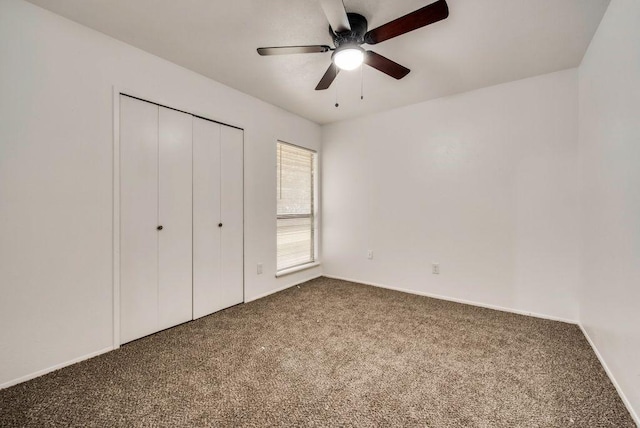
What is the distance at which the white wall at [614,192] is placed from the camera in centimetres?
142

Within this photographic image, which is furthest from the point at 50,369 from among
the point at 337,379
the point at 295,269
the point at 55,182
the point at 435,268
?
the point at 435,268

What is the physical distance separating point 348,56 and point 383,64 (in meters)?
0.35

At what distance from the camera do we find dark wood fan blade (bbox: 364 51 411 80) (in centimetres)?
191

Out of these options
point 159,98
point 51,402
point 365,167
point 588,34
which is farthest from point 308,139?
point 51,402

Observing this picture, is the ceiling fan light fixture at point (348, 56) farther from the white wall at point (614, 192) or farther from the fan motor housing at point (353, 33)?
the white wall at point (614, 192)

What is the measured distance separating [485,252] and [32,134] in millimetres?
3941

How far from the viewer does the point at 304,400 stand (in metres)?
1.54

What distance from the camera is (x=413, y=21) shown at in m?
1.52

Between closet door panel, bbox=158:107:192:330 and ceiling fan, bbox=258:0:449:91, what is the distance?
3.83 ft

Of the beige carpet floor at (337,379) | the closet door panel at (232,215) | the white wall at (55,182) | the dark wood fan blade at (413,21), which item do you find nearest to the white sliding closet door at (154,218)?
the white wall at (55,182)

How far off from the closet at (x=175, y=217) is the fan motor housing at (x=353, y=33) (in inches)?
62.2

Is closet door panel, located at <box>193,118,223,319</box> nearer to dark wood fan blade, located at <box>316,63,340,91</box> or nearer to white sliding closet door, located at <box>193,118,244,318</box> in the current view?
white sliding closet door, located at <box>193,118,244,318</box>

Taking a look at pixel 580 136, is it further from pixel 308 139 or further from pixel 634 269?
pixel 308 139

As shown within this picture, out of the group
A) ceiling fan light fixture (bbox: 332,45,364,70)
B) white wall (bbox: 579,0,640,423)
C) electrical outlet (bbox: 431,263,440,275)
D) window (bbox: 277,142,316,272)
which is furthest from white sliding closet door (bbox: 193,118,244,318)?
white wall (bbox: 579,0,640,423)
